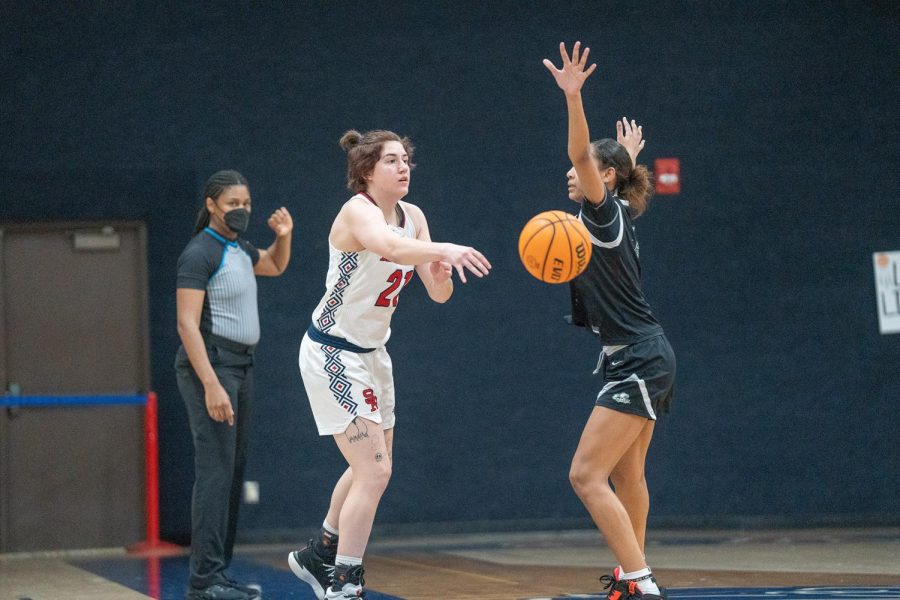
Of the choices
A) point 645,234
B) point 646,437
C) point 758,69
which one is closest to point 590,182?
point 646,437

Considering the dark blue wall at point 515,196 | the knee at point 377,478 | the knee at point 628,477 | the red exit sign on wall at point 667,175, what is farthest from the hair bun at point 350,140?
the red exit sign on wall at point 667,175

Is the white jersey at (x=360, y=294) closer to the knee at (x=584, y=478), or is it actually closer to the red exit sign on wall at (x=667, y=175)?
the knee at (x=584, y=478)

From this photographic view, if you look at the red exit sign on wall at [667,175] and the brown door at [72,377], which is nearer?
the brown door at [72,377]

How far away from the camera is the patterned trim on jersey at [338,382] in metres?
4.50

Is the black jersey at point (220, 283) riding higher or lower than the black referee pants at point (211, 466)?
higher

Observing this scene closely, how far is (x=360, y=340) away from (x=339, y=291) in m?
0.20

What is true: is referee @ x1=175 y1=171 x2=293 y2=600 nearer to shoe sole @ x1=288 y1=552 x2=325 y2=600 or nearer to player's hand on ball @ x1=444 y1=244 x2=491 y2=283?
shoe sole @ x1=288 y1=552 x2=325 y2=600

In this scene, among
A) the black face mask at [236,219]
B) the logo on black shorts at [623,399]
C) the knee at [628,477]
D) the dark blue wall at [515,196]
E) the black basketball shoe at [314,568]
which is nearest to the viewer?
the logo on black shorts at [623,399]

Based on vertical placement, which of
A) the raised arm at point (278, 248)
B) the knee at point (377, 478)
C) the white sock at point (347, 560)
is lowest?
the white sock at point (347, 560)

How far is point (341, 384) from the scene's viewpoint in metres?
4.51

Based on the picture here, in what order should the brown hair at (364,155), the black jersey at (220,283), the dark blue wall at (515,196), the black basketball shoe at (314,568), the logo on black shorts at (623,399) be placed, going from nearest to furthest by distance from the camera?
the logo on black shorts at (623,399)
the brown hair at (364,155)
the black basketball shoe at (314,568)
the black jersey at (220,283)
the dark blue wall at (515,196)

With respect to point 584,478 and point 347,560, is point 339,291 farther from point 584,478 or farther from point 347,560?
point 584,478

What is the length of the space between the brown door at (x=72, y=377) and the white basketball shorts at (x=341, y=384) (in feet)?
11.3

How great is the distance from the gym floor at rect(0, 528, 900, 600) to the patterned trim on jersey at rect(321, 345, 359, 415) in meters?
1.13
